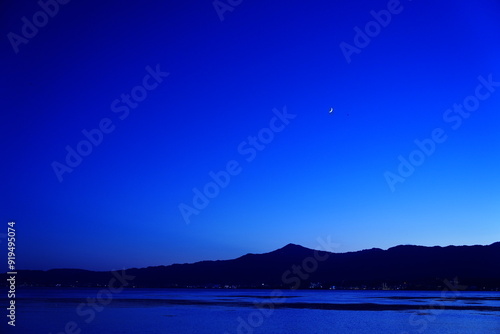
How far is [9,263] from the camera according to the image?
21.2m

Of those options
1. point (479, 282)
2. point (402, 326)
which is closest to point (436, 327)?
point (402, 326)

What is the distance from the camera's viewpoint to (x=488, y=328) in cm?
3850

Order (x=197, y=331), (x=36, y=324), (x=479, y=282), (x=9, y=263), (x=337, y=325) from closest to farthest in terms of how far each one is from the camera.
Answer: (x=9, y=263)
(x=197, y=331)
(x=36, y=324)
(x=337, y=325)
(x=479, y=282)

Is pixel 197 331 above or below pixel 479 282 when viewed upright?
below

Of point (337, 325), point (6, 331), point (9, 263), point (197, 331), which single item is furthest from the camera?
point (337, 325)

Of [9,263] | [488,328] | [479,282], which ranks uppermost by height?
[479,282]

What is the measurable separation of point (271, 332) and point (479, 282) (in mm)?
176931

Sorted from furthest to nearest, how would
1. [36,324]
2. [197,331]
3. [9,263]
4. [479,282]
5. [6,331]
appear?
[479,282] < [36,324] < [197,331] < [6,331] < [9,263]

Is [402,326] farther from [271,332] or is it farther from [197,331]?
[197,331]

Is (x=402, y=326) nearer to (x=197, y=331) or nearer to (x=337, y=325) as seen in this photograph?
(x=337, y=325)

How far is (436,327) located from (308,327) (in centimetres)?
1068

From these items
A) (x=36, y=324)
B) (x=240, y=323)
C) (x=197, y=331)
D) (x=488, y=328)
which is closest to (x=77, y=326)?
(x=36, y=324)

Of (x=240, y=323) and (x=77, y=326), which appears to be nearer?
(x=77, y=326)

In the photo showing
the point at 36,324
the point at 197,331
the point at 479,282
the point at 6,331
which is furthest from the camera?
the point at 479,282
